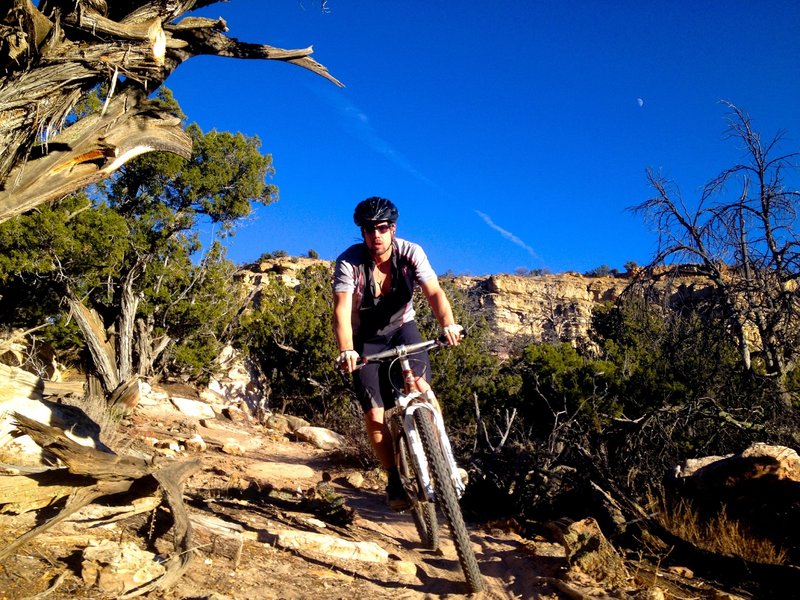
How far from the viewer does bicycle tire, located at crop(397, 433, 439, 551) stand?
359 centimetres

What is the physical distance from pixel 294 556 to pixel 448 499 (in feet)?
3.29

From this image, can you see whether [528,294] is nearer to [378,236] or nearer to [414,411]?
[378,236]

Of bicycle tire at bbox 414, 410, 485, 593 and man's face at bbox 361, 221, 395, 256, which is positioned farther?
man's face at bbox 361, 221, 395, 256

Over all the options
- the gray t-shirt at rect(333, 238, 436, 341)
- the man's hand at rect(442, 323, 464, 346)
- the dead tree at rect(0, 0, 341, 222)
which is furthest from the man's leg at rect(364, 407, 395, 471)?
the dead tree at rect(0, 0, 341, 222)

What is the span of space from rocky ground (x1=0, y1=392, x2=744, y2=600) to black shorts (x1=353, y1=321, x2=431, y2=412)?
89cm

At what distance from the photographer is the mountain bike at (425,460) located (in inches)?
122

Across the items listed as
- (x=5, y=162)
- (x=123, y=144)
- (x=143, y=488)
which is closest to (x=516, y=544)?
(x=143, y=488)

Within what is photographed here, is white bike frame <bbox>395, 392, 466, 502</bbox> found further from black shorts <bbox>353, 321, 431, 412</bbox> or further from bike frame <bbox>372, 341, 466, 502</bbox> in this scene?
black shorts <bbox>353, 321, 431, 412</bbox>

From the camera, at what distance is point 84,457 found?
2922 millimetres

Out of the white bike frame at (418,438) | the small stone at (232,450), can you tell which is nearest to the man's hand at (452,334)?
the white bike frame at (418,438)

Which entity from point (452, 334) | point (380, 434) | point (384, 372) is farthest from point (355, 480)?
point (452, 334)

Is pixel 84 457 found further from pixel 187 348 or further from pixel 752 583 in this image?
pixel 187 348

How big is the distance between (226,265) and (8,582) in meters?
11.7

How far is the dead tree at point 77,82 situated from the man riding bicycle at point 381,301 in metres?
1.47
